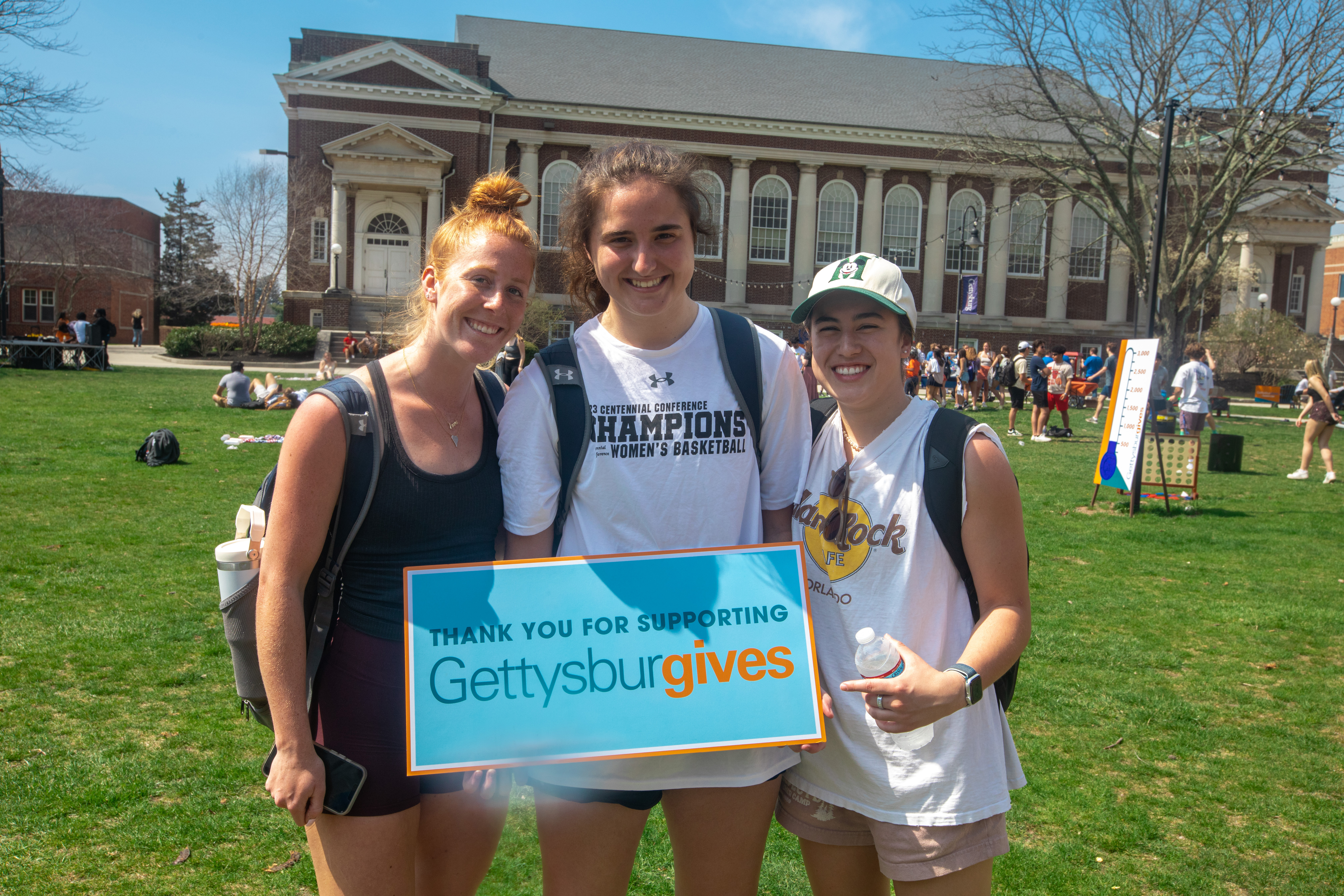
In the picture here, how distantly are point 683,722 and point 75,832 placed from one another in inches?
127

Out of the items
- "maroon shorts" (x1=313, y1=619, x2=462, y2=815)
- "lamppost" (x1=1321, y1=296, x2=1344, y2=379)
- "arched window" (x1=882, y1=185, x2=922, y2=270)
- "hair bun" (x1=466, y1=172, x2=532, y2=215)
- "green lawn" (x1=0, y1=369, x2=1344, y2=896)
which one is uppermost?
"arched window" (x1=882, y1=185, x2=922, y2=270)

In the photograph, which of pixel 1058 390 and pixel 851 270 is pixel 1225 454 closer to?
pixel 1058 390

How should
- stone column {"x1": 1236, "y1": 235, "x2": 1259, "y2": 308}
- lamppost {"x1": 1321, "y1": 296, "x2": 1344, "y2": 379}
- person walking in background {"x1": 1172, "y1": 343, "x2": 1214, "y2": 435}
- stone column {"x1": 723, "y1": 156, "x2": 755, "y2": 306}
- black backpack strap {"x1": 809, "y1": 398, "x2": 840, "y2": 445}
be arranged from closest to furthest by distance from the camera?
1. black backpack strap {"x1": 809, "y1": 398, "x2": 840, "y2": 445}
2. person walking in background {"x1": 1172, "y1": 343, "x2": 1214, "y2": 435}
3. lamppost {"x1": 1321, "y1": 296, "x2": 1344, "y2": 379}
4. stone column {"x1": 723, "y1": 156, "x2": 755, "y2": 306}
5. stone column {"x1": 1236, "y1": 235, "x2": 1259, "y2": 308}

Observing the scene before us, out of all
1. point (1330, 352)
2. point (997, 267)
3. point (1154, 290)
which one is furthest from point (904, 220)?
point (1154, 290)

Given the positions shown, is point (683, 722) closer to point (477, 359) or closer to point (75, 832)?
point (477, 359)

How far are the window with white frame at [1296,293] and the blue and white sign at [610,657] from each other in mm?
61551

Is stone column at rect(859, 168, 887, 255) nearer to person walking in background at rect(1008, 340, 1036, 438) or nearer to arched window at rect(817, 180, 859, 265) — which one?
arched window at rect(817, 180, 859, 265)

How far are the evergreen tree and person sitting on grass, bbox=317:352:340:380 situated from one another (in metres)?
13.8

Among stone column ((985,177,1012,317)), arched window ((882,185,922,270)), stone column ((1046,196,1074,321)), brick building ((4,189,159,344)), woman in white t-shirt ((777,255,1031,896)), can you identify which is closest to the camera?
woman in white t-shirt ((777,255,1031,896))

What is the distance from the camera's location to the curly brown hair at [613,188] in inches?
95.0

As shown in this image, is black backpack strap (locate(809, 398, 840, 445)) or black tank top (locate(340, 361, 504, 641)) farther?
black backpack strap (locate(809, 398, 840, 445))

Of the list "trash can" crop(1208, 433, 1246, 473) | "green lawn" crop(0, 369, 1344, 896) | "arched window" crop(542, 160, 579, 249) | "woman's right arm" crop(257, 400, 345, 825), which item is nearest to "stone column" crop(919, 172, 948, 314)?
"arched window" crop(542, 160, 579, 249)

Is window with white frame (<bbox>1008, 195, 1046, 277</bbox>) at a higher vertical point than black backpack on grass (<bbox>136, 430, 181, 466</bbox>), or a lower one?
higher

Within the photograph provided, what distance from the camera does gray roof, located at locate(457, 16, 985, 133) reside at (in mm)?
46625
